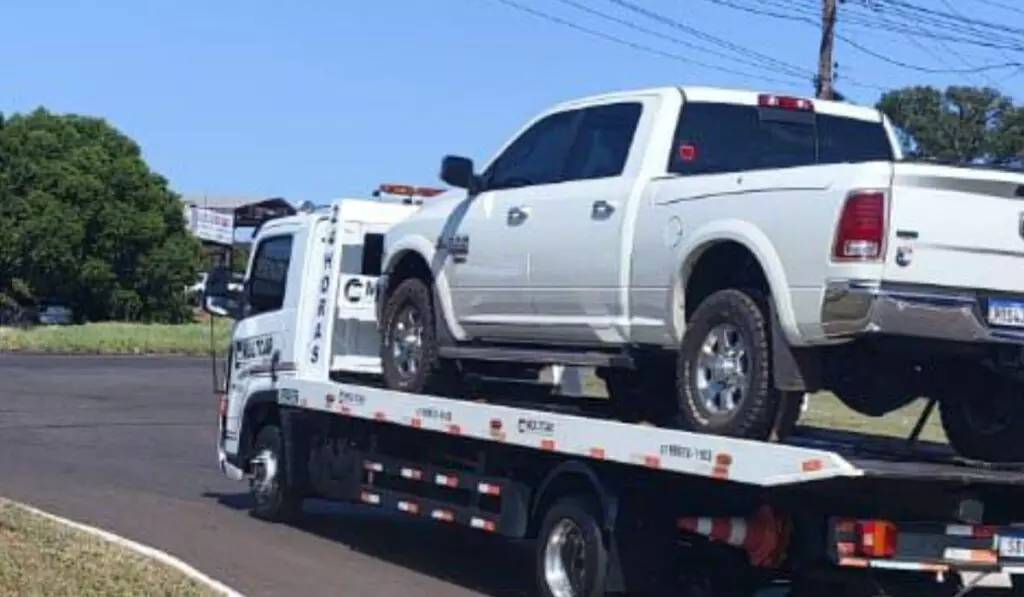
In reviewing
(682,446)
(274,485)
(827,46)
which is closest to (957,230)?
(682,446)

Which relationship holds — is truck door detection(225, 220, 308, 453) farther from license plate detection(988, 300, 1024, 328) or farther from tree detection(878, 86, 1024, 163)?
tree detection(878, 86, 1024, 163)

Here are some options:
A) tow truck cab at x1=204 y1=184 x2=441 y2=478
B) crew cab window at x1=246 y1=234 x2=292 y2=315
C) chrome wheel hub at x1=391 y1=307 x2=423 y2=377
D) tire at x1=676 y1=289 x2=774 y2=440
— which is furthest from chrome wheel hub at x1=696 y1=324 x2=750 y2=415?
crew cab window at x1=246 y1=234 x2=292 y2=315

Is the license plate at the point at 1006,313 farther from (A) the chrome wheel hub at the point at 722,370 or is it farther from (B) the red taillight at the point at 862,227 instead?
(A) the chrome wheel hub at the point at 722,370

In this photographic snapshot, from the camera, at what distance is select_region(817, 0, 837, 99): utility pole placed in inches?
1032

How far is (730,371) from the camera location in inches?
342

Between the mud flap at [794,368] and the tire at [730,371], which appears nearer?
the mud flap at [794,368]

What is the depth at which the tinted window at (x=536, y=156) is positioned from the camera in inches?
418

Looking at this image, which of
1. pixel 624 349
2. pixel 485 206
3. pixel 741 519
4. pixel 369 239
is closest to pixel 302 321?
pixel 369 239

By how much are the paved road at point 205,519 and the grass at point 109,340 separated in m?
18.4

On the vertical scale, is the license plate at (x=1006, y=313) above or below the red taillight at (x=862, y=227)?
below

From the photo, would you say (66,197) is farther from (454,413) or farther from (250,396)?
(454,413)

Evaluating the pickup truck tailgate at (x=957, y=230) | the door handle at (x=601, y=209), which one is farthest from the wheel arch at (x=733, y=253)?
the door handle at (x=601, y=209)

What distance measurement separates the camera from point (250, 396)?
14.4 m

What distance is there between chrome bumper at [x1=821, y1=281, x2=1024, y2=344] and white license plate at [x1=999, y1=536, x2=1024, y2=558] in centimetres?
101
